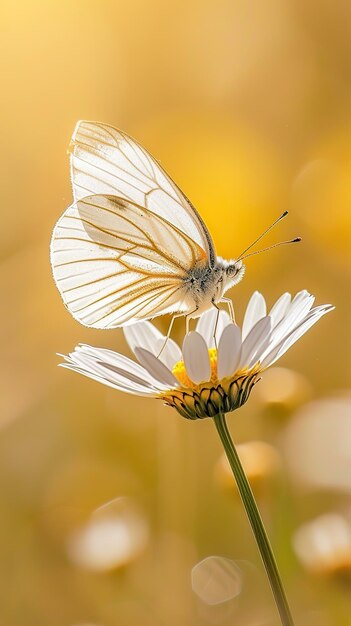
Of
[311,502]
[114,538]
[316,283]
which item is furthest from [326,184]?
[114,538]

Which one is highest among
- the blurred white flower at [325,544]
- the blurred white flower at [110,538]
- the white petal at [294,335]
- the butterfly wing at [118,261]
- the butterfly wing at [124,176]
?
the butterfly wing at [124,176]

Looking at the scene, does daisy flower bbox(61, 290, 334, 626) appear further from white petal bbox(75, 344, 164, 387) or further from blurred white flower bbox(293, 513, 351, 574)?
blurred white flower bbox(293, 513, 351, 574)

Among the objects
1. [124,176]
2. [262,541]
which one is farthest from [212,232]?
[262,541]

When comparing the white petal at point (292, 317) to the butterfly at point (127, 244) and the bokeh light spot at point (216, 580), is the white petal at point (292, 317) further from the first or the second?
the bokeh light spot at point (216, 580)

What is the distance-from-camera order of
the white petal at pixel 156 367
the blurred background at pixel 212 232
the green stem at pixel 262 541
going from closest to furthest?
the green stem at pixel 262 541 < the white petal at pixel 156 367 < the blurred background at pixel 212 232

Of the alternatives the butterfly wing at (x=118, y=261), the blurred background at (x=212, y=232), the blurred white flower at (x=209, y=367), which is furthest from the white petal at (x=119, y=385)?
the blurred background at (x=212, y=232)

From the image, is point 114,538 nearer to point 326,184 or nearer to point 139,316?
point 139,316

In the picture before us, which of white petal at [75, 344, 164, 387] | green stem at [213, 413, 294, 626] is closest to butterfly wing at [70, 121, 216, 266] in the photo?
white petal at [75, 344, 164, 387]
